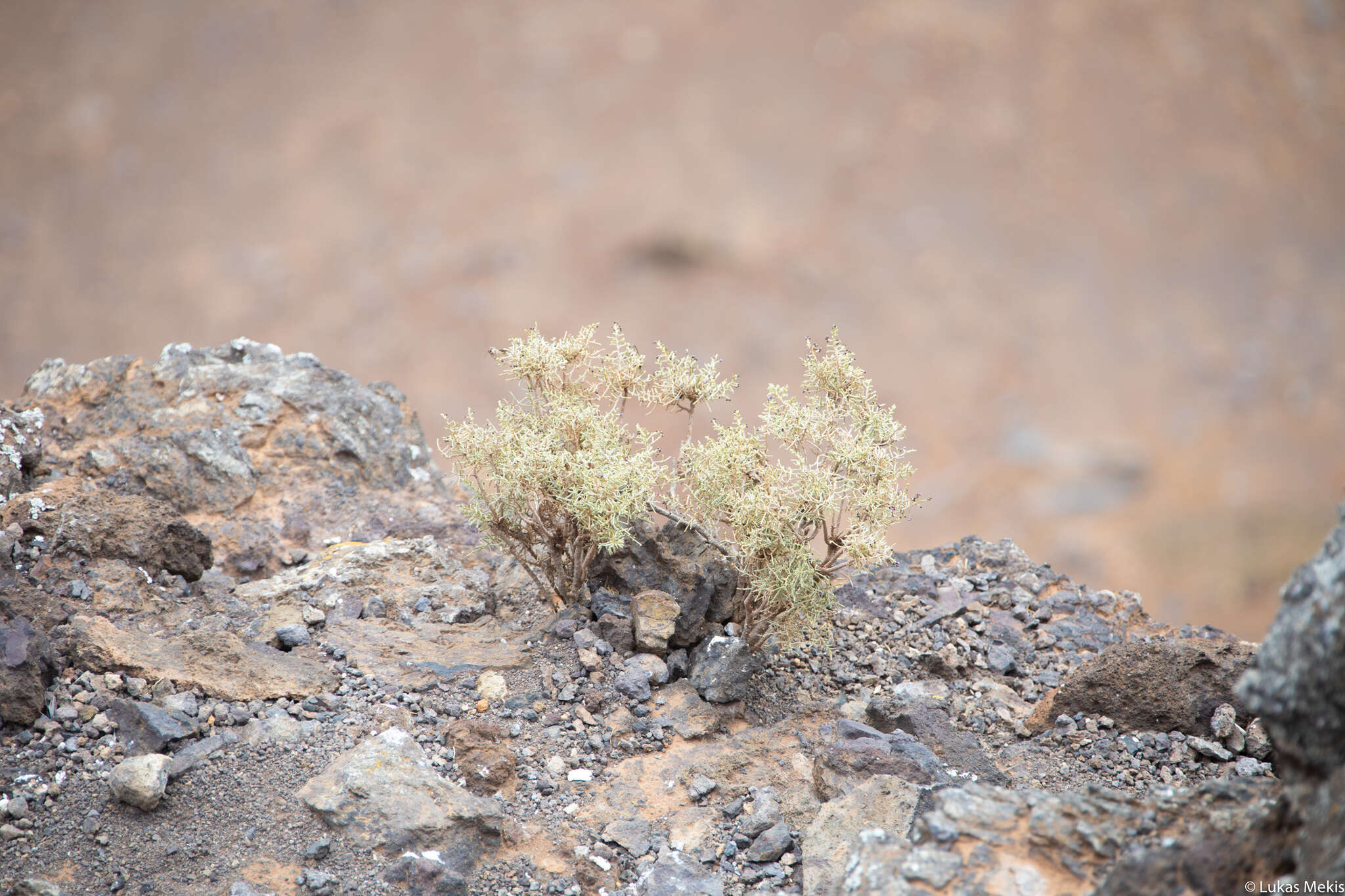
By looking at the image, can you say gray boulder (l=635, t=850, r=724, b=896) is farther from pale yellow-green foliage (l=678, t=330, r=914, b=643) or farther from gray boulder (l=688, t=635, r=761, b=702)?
pale yellow-green foliage (l=678, t=330, r=914, b=643)

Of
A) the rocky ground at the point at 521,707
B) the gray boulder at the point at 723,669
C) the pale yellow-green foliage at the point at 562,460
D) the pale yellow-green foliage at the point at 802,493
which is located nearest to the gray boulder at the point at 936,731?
the rocky ground at the point at 521,707

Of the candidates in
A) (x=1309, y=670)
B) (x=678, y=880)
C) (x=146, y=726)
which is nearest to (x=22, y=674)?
(x=146, y=726)

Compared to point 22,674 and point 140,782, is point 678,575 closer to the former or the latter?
point 140,782

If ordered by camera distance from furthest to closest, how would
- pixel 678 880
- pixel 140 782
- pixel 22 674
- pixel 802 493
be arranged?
pixel 802 493, pixel 22 674, pixel 678 880, pixel 140 782

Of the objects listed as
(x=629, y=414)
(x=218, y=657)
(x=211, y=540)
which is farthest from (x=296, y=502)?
(x=629, y=414)

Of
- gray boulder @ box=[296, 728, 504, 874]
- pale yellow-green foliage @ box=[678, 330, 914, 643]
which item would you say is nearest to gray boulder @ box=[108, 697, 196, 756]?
gray boulder @ box=[296, 728, 504, 874]

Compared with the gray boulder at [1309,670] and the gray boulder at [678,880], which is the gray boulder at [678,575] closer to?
the gray boulder at [678,880]
